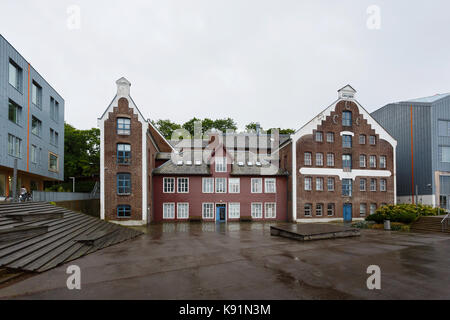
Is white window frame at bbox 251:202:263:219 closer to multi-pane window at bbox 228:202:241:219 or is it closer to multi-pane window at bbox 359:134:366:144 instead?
multi-pane window at bbox 228:202:241:219

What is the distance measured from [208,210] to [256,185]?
660cm

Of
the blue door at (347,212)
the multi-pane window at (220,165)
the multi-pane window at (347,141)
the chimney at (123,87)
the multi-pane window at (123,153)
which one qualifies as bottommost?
the blue door at (347,212)

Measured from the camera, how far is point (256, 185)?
1262 inches

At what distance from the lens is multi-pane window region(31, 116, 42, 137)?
29.8 meters

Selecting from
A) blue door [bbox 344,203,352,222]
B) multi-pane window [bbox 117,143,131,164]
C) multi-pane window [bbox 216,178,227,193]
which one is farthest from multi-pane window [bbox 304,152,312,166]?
multi-pane window [bbox 117,143,131,164]

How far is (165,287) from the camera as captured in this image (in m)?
8.51

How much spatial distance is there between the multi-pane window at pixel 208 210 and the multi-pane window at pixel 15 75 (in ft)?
75.2

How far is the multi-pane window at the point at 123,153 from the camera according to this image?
27.5 meters

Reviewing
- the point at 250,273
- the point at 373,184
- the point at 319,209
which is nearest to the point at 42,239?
the point at 250,273

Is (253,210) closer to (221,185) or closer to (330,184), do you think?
(221,185)

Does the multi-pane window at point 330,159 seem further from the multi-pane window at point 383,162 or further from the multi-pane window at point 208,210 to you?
the multi-pane window at point 208,210

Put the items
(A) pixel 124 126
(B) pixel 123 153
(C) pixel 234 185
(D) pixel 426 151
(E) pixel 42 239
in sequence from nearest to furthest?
(E) pixel 42 239
(B) pixel 123 153
(A) pixel 124 126
(C) pixel 234 185
(D) pixel 426 151

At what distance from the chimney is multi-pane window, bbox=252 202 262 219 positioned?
63.5 feet

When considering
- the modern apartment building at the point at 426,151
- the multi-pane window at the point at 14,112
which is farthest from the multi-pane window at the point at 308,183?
the multi-pane window at the point at 14,112
